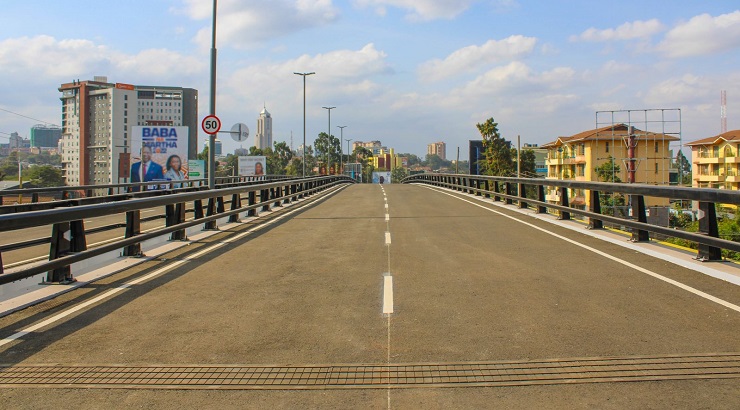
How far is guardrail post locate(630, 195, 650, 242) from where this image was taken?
10.7m

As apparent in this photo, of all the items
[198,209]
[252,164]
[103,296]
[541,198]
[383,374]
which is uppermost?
[252,164]

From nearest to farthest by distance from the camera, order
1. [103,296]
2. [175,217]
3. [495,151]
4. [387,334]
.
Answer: [387,334]
[103,296]
[175,217]
[495,151]

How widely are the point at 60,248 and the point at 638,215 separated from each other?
9903 millimetres

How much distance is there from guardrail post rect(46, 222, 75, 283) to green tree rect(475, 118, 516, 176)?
265 ft

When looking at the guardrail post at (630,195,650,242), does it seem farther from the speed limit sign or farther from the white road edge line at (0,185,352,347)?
the speed limit sign

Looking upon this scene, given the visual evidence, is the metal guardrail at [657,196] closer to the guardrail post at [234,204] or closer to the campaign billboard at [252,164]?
the guardrail post at [234,204]

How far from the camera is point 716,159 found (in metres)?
→ 76.1

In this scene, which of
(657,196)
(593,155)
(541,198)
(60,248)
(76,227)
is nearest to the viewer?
(60,248)

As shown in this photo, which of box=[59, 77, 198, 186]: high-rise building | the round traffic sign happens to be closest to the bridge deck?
the round traffic sign

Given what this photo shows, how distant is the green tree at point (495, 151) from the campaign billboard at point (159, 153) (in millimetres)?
45350

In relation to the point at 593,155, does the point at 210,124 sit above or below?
below

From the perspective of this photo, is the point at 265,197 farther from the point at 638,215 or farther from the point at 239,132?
the point at 638,215

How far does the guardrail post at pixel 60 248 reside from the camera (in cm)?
760

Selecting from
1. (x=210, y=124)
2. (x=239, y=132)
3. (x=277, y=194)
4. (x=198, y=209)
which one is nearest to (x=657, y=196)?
(x=198, y=209)
